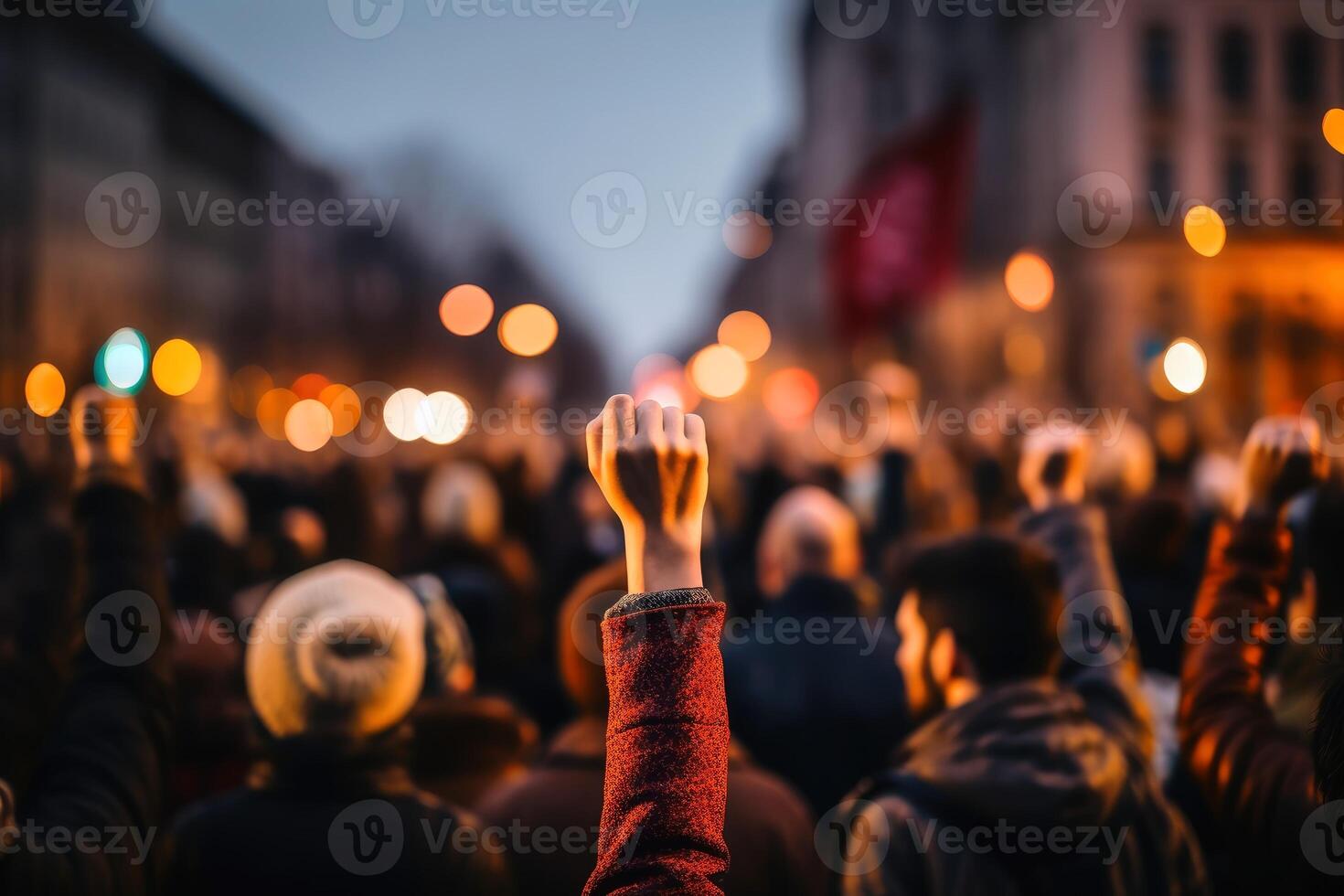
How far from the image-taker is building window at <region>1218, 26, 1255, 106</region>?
38156 mm

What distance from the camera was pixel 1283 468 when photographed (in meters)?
2.56

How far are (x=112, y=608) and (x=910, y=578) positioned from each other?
1708 millimetres

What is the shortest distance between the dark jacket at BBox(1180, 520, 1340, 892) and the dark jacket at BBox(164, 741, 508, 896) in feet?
4.98

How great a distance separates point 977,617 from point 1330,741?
0.72 metres

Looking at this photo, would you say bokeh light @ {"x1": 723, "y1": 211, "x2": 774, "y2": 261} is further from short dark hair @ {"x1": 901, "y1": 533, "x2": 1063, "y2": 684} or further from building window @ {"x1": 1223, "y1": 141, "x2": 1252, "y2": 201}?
short dark hair @ {"x1": 901, "y1": 533, "x2": 1063, "y2": 684}

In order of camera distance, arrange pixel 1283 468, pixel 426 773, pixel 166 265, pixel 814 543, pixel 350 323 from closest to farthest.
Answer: pixel 1283 468 < pixel 426 773 < pixel 814 543 < pixel 350 323 < pixel 166 265

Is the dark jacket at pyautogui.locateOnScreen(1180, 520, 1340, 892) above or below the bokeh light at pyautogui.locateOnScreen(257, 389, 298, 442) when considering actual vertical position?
below

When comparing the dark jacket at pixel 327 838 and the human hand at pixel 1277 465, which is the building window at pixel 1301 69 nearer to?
the human hand at pixel 1277 465

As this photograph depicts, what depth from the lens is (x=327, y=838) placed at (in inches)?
99.9

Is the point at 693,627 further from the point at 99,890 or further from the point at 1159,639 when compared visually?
the point at 1159,639

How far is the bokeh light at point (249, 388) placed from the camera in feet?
168

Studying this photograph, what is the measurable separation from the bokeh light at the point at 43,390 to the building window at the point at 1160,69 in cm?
3739

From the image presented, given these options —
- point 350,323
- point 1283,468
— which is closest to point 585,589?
point 1283,468

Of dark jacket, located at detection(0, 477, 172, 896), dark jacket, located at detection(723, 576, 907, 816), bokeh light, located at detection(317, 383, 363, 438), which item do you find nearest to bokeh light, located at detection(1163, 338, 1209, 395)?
dark jacket, located at detection(723, 576, 907, 816)
